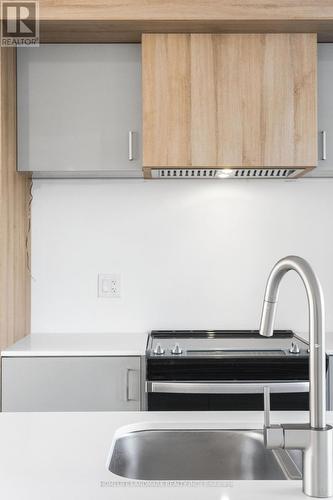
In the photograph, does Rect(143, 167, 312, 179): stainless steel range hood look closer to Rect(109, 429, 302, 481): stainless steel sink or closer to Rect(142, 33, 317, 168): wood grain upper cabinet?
Rect(142, 33, 317, 168): wood grain upper cabinet

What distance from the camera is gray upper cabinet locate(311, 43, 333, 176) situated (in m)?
2.39

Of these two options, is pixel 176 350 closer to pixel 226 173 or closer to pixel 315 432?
pixel 226 173

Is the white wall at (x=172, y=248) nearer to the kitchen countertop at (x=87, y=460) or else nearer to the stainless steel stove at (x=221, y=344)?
the stainless steel stove at (x=221, y=344)

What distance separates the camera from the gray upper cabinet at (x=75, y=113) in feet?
7.92

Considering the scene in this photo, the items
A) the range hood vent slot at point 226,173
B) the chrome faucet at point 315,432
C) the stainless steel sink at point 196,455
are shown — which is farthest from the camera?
the range hood vent slot at point 226,173

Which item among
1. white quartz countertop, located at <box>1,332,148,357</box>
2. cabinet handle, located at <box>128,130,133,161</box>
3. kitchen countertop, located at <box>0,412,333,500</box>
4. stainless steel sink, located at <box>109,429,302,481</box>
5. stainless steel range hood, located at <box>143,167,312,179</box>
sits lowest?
stainless steel sink, located at <box>109,429,302,481</box>

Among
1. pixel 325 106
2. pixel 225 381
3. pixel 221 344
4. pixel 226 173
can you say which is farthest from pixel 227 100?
Answer: pixel 225 381

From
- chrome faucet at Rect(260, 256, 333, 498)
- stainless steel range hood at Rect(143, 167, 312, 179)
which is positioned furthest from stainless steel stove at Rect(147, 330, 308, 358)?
chrome faucet at Rect(260, 256, 333, 498)

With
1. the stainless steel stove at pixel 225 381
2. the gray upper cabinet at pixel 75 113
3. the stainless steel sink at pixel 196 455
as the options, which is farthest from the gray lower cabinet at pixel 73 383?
the stainless steel sink at pixel 196 455

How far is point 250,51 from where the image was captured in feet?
7.66

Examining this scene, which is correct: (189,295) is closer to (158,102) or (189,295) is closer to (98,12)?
(158,102)

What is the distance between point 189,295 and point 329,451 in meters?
1.91

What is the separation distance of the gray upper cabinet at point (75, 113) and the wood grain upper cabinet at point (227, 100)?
0.14 m

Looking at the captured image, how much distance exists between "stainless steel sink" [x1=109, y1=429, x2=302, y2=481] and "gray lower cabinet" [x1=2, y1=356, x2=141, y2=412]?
0.99 metres
